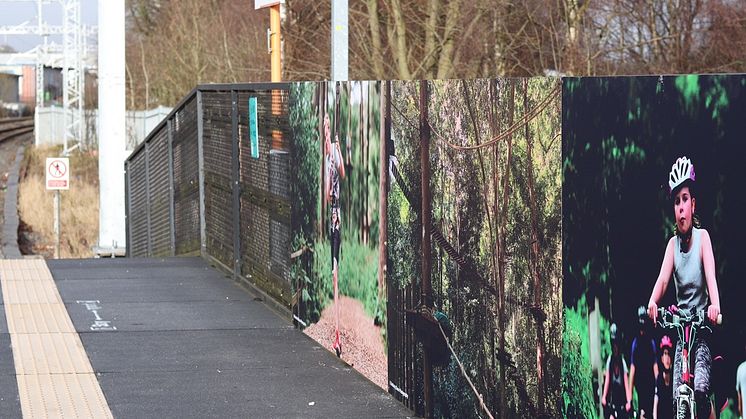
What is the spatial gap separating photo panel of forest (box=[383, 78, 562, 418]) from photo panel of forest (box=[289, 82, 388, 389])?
30cm

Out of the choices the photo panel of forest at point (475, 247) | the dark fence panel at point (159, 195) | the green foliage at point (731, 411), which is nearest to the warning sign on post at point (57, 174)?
the dark fence panel at point (159, 195)

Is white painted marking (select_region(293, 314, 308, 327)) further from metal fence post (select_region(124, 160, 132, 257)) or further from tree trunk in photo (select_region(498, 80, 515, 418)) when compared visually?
metal fence post (select_region(124, 160, 132, 257))

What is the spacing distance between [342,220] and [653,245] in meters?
3.79

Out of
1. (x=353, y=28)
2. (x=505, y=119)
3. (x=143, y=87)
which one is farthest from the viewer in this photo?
(x=143, y=87)

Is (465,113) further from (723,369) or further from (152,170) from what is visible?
(152,170)

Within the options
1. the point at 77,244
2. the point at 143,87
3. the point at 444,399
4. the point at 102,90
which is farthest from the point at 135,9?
the point at 444,399

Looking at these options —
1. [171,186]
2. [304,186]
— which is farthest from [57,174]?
[304,186]

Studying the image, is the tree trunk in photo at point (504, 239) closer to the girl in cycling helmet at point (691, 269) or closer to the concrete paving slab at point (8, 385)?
the girl in cycling helmet at point (691, 269)

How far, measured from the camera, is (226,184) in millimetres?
11523

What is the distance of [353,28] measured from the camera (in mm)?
25359

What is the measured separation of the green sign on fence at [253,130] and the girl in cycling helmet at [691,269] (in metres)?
6.44

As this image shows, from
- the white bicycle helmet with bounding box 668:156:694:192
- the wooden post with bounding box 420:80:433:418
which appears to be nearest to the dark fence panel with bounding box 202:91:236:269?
the wooden post with bounding box 420:80:433:418

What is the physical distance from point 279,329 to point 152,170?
7.73m

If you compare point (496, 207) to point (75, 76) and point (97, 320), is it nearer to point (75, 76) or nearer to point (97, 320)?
point (97, 320)
